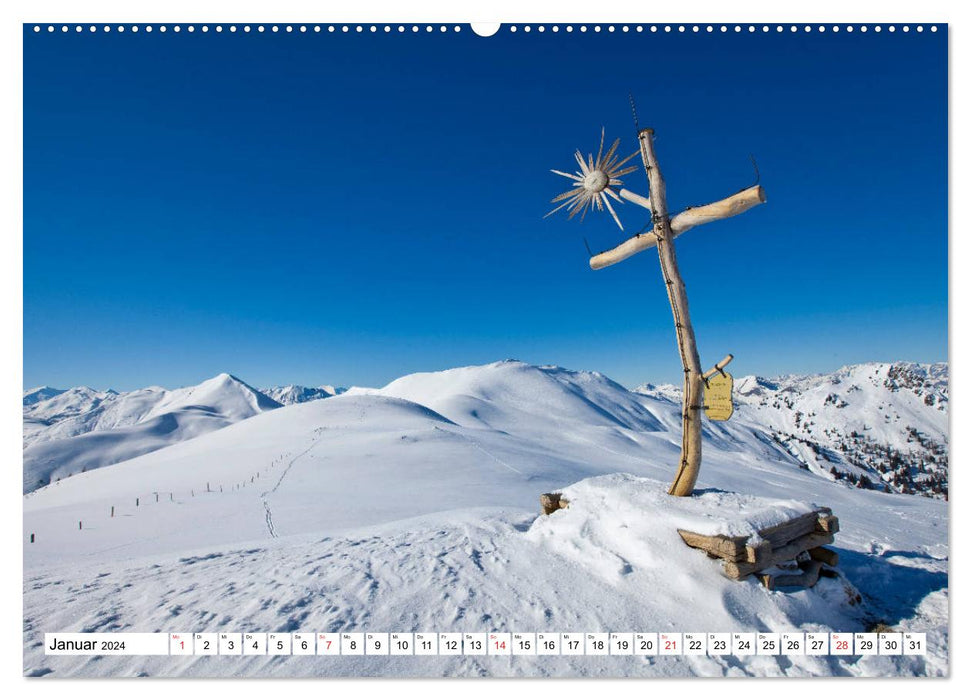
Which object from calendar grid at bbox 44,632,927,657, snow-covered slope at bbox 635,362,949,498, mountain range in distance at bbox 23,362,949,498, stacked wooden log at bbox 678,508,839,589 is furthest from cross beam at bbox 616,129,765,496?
snow-covered slope at bbox 635,362,949,498

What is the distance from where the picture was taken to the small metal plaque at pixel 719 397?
7.00 metres

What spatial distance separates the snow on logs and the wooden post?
16 centimetres

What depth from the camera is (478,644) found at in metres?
4.62

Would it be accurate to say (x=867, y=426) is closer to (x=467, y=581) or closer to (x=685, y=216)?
(x=685, y=216)

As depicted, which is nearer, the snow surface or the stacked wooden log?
the snow surface

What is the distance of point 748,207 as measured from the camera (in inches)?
255

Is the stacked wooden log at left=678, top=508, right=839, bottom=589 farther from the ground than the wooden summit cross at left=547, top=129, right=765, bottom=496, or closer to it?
closer to it

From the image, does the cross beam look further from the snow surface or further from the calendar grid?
the calendar grid

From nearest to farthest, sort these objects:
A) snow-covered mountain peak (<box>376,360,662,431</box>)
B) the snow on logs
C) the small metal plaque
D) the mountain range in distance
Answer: the snow on logs → the small metal plaque → snow-covered mountain peak (<box>376,360,662,431</box>) → the mountain range in distance

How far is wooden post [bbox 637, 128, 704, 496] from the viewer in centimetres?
762

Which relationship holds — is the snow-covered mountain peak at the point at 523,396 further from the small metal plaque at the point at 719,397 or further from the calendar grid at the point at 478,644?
the calendar grid at the point at 478,644

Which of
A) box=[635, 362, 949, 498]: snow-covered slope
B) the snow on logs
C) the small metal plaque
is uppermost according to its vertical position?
the snow on logs
